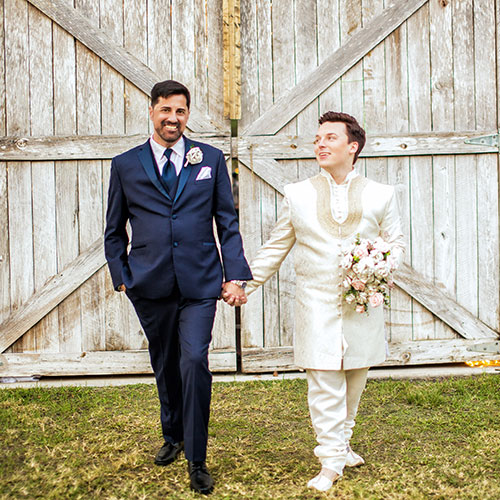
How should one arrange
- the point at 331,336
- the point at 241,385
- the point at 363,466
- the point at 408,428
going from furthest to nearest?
the point at 241,385 < the point at 408,428 < the point at 363,466 < the point at 331,336

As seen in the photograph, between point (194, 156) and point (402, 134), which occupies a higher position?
point (402, 134)

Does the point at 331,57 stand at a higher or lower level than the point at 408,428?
higher

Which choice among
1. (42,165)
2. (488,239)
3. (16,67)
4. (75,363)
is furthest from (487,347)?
(16,67)

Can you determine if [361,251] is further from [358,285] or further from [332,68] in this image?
[332,68]

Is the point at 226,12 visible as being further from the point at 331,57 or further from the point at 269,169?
the point at 269,169

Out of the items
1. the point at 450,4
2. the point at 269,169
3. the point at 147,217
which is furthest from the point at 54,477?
the point at 450,4

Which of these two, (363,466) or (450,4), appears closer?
(363,466)

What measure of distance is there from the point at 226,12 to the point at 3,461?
11.9 feet

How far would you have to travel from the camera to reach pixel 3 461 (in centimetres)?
360

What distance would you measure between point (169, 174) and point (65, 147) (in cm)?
212

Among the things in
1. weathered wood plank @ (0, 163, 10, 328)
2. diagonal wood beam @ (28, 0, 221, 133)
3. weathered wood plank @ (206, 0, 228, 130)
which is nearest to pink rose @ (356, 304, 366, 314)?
weathered wood plank @ (206, 0, 228, 130)

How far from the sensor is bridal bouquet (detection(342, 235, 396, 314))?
3031mm

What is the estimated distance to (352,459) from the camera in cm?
344

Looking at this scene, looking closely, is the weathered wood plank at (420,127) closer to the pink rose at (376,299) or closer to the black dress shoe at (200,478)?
the pink rose at (376,299)
